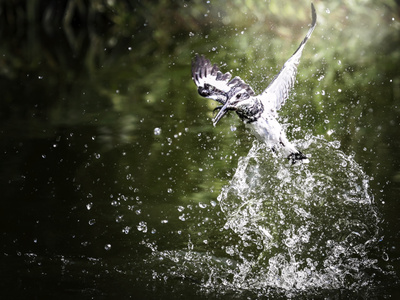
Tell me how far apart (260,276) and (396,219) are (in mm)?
871

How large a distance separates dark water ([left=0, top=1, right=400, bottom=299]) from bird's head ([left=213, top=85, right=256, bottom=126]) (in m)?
0.77

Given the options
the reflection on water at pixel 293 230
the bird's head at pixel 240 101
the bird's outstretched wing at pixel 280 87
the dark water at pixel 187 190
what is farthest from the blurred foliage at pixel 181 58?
the bird's head at pixel 240 101

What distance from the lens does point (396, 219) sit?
139 inches

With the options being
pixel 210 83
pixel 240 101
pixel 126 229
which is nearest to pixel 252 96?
pixel 240 101

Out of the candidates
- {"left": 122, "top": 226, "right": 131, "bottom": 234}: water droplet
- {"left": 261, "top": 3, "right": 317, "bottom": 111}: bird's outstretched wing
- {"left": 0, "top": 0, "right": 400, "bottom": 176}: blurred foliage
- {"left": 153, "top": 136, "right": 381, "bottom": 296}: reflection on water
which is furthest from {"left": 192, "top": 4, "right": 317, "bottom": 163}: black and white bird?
{"left": 0, "top": 0, "right": 400, "bottom": 176}: blurred foliage

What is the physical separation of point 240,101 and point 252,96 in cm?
8

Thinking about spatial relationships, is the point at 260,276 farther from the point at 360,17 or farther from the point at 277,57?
the point at 360,17

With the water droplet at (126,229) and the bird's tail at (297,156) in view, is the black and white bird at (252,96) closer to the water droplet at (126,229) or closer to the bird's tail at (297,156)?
the bird's tail at (297,156)

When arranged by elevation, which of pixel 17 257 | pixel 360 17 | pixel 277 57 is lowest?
pixel 17 257

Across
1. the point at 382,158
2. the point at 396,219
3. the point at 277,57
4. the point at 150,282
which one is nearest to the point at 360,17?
the point at 277,57

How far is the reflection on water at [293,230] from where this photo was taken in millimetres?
3086

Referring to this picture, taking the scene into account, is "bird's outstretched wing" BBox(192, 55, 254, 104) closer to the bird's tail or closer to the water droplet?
the bird's tail

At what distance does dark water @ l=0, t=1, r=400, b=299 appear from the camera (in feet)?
10.1

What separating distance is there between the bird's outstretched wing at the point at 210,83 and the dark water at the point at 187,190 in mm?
820
